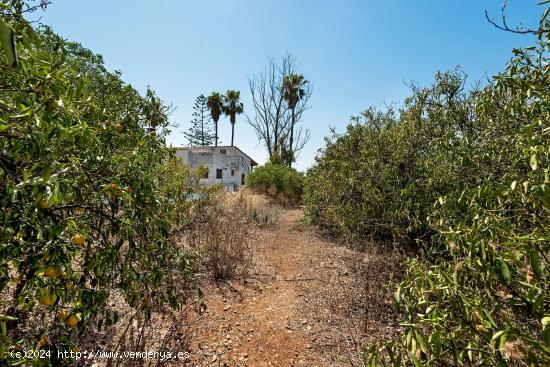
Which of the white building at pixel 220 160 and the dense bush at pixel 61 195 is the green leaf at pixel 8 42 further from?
the white building at pixel 220 160

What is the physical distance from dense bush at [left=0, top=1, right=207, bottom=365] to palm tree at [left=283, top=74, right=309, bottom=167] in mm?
21602

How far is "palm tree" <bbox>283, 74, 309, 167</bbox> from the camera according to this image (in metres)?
24.3

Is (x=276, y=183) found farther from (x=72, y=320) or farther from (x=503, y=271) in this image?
(x=503, y=271)

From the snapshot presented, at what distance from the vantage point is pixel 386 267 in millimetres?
5004

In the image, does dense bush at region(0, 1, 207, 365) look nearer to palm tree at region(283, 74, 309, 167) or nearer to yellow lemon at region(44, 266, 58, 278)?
yellow lemon at region(44, 266, 58, 278)

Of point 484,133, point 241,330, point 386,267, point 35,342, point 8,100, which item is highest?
point 484,133

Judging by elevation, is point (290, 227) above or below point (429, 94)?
below

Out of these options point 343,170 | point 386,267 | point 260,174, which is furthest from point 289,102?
point 386,267

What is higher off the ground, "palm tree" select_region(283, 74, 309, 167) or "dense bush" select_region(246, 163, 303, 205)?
"palm tree" select_region(283, 74, 309, 167)

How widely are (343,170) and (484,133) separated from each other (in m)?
3.78

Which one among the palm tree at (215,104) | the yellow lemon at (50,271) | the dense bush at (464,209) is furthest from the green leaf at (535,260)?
the palm tree at (215,104)

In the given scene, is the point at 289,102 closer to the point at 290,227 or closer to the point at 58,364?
Answer: the point at 290,227

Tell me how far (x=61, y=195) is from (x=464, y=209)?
409 cm

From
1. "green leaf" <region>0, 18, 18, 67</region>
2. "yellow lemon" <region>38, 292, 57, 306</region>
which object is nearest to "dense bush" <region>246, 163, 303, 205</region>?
"yellow lemon" <region>38, 292, 57, 306</region>
